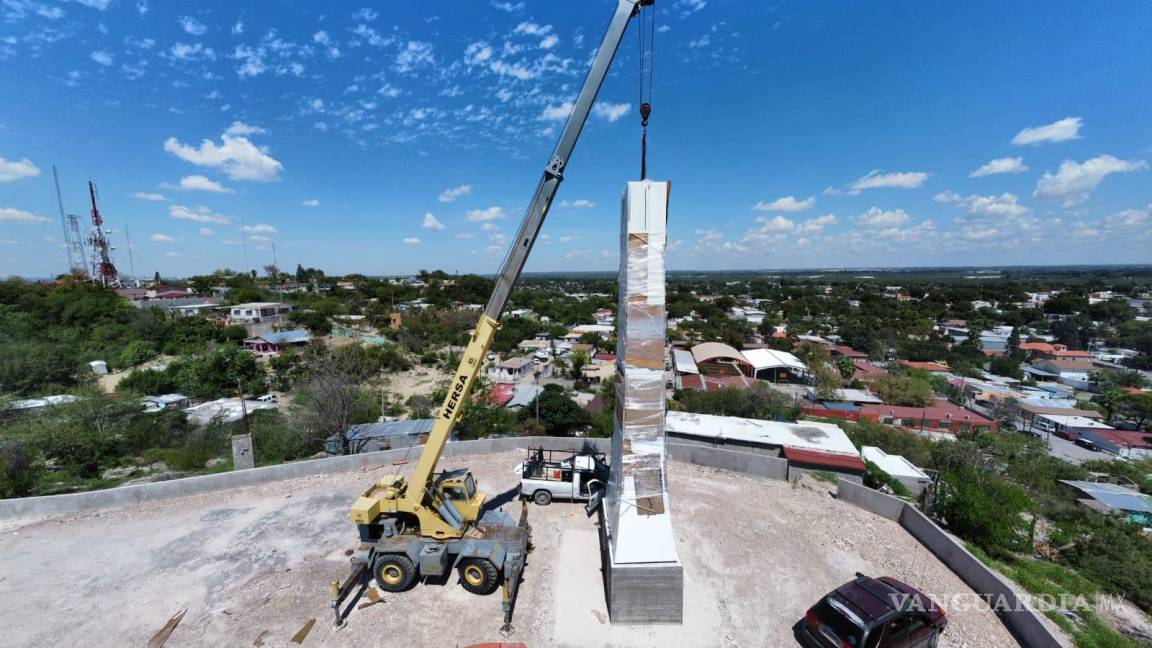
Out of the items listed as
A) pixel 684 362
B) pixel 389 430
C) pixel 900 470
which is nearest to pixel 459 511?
pixel 389 430

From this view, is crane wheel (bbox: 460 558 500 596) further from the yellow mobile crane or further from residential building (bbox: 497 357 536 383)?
residential building (bbox: 497 357 536 383)

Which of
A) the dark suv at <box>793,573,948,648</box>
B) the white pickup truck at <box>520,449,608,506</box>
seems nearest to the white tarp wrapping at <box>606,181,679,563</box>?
the dark suv at <box>793,573,948,648</box>

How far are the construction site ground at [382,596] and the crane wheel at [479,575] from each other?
0.77 ft

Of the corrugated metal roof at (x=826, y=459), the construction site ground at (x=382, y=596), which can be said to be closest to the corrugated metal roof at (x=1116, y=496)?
the corrugated metal roof at (x=826, y=459)

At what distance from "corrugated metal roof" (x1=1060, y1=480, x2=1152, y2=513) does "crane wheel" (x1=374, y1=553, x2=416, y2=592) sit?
2615 centimetres

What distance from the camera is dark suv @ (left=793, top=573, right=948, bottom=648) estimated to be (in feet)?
20.5

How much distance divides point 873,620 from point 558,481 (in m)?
7.26

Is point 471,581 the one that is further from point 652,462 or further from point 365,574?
point 652,462

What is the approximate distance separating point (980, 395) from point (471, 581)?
46.9 m

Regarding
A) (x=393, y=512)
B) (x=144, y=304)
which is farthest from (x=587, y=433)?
(x=144, y=304)

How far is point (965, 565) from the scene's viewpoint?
8641mm

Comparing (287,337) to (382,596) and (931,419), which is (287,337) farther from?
(931,419)

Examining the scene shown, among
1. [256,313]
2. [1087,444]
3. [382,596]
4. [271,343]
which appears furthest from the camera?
[256,313]

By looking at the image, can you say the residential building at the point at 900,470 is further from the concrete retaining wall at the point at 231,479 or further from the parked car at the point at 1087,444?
the parked car at the point at 1087,444
